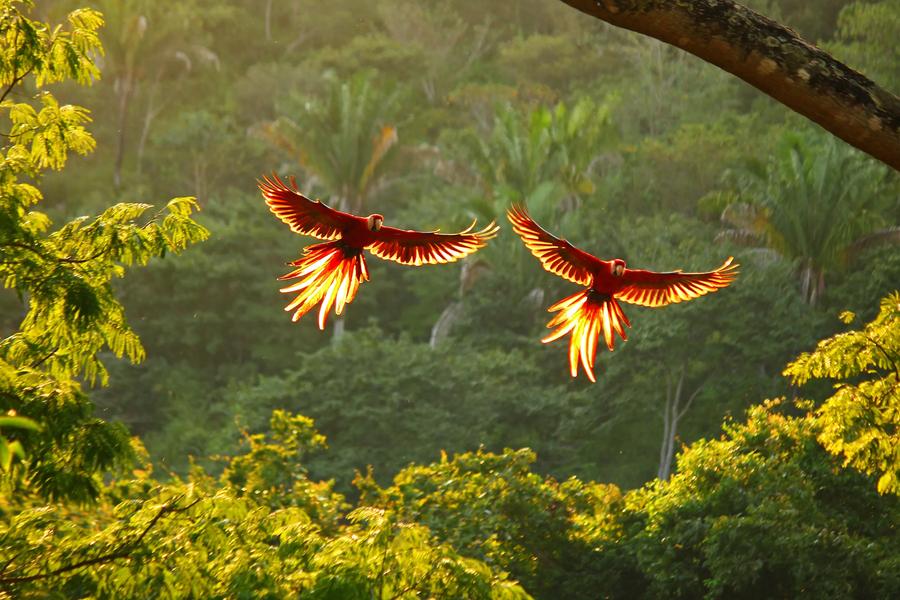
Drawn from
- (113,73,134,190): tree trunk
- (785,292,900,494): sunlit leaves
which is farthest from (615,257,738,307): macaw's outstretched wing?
(113,73,134,190): tree trunk

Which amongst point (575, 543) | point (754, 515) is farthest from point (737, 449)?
point (575, 543)

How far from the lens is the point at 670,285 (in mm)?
2988

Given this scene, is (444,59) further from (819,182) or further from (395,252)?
(395,252)

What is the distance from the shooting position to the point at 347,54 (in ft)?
111

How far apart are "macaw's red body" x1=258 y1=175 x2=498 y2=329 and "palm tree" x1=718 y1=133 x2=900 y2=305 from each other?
1910 centimetres

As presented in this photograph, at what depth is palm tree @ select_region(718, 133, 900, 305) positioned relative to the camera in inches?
834

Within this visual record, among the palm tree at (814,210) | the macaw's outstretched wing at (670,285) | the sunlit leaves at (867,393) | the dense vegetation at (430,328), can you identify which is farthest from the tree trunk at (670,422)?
the macaw's outstretched wing at (670,285)

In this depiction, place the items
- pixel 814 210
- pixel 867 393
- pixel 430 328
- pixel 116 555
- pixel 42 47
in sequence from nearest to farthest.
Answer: pixel 116 555 < pixel 42 47 < pixel 867 393 < pixel 814 210 < pixel 430 328

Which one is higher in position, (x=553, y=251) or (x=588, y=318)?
(x=553, y=251)

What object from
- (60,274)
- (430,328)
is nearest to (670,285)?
(60,274)

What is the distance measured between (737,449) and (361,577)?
7975 millimetres

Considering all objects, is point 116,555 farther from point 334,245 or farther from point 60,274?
point 334,245

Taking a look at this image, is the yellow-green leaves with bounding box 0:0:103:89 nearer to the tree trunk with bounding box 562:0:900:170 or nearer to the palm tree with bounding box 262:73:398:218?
the tree trunk with bounding box 562:0:900:170

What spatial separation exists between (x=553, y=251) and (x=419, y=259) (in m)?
0.30
